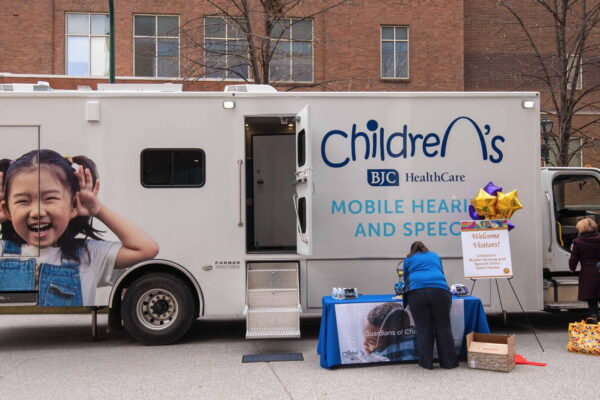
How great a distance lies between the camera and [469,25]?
71.3ft

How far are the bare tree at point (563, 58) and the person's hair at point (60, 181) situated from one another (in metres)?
11.3

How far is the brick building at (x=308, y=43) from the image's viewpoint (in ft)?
63.7

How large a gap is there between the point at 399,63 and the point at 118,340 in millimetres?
15974

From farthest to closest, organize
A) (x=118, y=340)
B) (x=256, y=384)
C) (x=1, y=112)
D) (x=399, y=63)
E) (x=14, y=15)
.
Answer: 1. (x=399, y=63)
2. (x=14, y=15)
3. (x=118, y=340)
4. (x=1, y=112)
5. (x=256, y=384)

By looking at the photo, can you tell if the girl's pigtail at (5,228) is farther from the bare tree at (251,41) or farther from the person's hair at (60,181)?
the bare tree at (251,41)

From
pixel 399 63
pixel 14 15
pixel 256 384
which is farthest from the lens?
pixel 399 63

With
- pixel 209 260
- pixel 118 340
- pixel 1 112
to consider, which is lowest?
pixel 118 340

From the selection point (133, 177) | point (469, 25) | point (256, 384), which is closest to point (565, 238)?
point (256, 384)

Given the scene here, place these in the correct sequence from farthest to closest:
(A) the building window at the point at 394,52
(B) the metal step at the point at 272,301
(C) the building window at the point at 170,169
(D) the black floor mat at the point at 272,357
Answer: (A) the building window at the point at 394,52, (C) the building window at the point at 170,169, (B) the metal step at the point at 272,301, (D) the black floor mat at the point at 272,357

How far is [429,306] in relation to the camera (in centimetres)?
607

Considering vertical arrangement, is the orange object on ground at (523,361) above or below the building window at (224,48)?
below

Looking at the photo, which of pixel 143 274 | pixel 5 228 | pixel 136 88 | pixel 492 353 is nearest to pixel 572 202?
pixel 492 353

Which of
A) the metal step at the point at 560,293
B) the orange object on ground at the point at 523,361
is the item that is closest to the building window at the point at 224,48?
the metal step at the point at 560,293

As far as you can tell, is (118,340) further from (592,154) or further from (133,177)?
(592,154)
